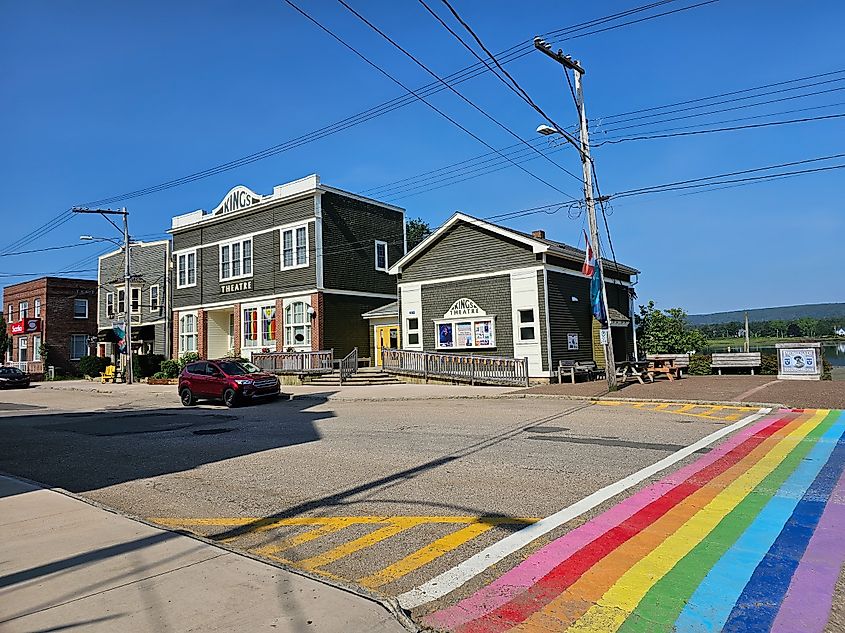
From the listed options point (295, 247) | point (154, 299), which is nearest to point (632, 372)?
point (295, 247)

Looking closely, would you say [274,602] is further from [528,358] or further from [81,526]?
[528,358]

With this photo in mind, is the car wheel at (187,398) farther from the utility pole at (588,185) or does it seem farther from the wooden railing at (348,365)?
the utility pole at (588,185)

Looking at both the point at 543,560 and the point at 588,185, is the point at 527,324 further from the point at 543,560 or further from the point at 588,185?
the point at 543,560

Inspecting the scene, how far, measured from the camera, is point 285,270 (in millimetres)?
32031

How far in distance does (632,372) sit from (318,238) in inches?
648

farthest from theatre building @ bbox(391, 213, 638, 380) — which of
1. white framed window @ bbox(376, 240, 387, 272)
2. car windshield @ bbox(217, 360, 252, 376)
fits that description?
car windshield @ bbox(217, 360, 252, 376)

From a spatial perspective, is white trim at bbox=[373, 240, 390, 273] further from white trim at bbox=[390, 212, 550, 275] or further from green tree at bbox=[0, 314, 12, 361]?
green tree at bbox=[0, 314, 12, 361]

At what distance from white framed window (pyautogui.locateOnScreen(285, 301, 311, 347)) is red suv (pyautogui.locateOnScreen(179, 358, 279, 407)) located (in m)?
7.62

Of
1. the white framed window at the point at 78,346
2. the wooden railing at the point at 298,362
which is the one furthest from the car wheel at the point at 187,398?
the white framed window at the point at 78,346

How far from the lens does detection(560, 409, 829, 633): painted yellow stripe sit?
4027 mm

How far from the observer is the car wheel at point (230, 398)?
69.7 ft

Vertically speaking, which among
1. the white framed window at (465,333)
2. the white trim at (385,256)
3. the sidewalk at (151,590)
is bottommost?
the sidewalk at (151,590)

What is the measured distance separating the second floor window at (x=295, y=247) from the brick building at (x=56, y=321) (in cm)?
2798

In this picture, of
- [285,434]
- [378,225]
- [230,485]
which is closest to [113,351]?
[378,225]
